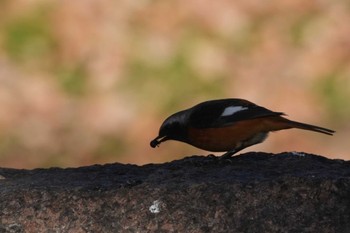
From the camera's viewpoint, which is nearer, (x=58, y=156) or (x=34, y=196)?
(x=34, y=196)

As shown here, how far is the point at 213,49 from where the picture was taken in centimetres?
980

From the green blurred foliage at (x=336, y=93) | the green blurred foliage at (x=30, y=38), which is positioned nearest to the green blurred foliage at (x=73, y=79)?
the green blurred foliage at (x=30, y=38)

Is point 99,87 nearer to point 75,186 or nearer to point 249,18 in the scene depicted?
point 249,18

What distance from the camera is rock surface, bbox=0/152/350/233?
13.7 feet

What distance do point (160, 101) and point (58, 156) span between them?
0.97m

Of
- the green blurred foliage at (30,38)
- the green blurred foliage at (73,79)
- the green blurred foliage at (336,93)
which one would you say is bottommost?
the green blurred foliage at (336,93)

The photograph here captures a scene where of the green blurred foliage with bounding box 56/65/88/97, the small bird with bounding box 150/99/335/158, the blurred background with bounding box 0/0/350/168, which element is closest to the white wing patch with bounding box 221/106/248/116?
A: the small bird with bounding box 150/99/335/158

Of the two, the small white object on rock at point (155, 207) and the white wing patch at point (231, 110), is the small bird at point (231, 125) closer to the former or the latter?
the white wing patch at point (231, 110)

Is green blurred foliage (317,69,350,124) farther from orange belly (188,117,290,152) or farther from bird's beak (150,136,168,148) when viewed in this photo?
orange belly (188,117,290,152)

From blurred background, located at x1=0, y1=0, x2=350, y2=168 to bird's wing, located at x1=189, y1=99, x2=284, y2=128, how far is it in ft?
10.2

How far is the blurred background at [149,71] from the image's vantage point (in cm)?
890

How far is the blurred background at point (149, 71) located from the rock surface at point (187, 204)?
13.7 ft

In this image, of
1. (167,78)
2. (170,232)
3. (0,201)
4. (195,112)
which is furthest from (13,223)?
(167,78)

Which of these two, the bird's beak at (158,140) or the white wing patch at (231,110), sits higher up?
the white wing patch at (231,110)
